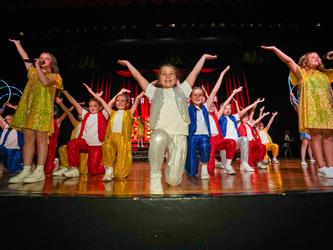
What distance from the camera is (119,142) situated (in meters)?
3.21

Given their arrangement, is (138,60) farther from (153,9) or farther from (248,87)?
(248,87)

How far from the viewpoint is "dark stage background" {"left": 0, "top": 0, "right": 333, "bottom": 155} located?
5.71 metres

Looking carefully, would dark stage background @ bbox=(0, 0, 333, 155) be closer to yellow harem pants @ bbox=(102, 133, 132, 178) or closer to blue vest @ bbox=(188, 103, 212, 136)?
blue vest @ bbox=(188, 103, 212, 136)

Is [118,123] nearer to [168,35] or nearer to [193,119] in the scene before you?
[193,119]

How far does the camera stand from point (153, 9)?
589 centimetres

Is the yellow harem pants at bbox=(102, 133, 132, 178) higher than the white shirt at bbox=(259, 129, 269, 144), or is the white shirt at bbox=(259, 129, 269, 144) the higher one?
the white shirt at bbox=(259, 129, 269, 144)

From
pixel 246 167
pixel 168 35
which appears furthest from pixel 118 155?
pixel 168 35

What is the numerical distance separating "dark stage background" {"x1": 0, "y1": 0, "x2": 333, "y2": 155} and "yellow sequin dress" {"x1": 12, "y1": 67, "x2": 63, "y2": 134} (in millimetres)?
3472

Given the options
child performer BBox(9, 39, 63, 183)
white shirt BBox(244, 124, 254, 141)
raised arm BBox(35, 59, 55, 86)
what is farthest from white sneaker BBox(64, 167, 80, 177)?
white shirt BBox(244, 124, 254, 141)

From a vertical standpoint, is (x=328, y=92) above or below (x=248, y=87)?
below

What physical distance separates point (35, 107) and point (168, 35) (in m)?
5.66

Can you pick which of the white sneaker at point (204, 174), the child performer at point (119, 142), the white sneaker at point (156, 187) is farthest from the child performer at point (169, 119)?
the child performer at point (119, 142)

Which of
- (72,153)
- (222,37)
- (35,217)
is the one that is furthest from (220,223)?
(222,37)

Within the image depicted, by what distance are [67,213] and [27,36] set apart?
669 centimetres
